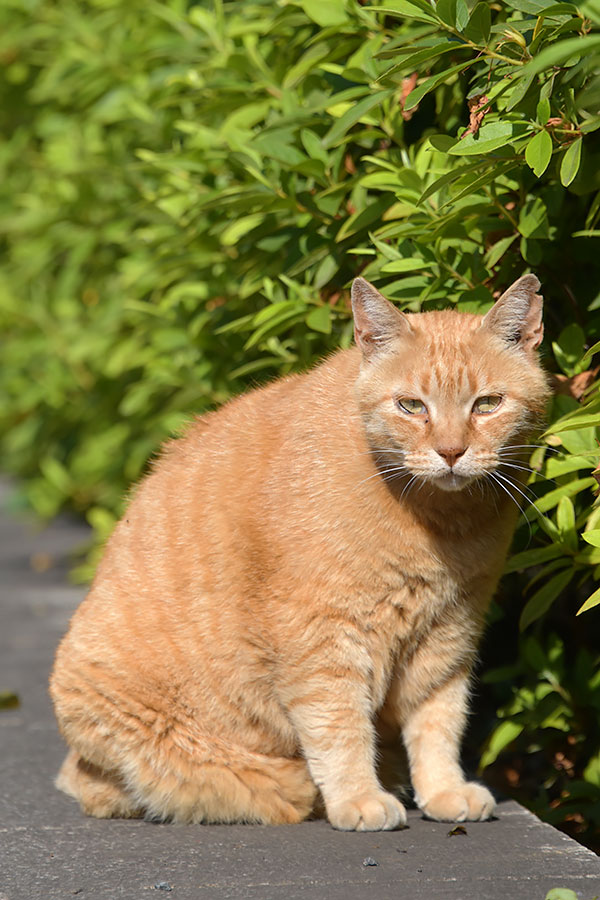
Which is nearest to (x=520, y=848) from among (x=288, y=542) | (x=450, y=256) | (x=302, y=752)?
(x=302, y=752)

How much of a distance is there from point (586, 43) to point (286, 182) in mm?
1709

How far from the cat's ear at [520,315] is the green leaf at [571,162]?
29cm

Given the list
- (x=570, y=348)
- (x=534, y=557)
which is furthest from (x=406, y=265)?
(x=534, y=557)

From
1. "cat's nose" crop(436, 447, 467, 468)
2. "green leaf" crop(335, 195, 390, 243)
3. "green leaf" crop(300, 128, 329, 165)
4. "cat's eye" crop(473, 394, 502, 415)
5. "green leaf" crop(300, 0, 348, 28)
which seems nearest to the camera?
"cat's nose" crop(436, 447, 467, 468)

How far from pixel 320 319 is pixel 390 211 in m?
0.38

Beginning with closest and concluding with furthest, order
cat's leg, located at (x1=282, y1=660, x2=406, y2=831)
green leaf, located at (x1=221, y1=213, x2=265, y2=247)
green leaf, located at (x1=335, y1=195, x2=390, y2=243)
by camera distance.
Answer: cat's leg, located at (x1=282, y1=660, x2=406, y2=831)
green leaf, located at (x1=335, y1=195, x2=390, y2=243)
green leaf, located at (x1=221, y1=213, x2=265, y2=247)

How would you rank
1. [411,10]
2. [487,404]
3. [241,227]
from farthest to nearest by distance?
1. [241,227]
2. [487,404]
3. [411,10]

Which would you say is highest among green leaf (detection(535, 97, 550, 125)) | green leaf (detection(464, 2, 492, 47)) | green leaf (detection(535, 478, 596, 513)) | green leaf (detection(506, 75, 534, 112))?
green leaf (detection(464, 2, 492, 47))

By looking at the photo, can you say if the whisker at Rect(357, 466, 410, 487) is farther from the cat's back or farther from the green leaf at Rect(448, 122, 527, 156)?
the green leaf at Rect(448, 122, 527, 156)

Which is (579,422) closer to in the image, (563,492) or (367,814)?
(563,492)

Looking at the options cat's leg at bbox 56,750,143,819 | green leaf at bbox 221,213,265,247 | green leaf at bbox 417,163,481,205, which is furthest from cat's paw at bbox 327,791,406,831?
green leaf at bbox 221,213,265,247

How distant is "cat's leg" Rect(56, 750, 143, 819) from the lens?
3180 mm

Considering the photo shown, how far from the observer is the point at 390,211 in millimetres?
3488

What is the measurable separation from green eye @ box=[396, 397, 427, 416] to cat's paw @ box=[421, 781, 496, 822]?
1.01 m
